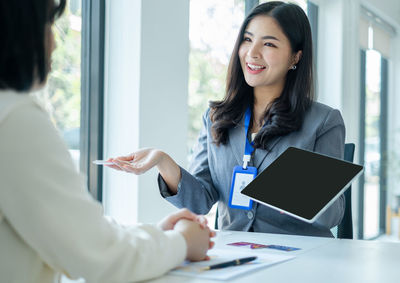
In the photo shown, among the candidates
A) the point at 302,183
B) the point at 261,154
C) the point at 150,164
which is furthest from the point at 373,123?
the point at 302,183

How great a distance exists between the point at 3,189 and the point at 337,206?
1184 mm

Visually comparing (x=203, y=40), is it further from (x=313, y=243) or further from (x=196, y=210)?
(x=313, y=243)

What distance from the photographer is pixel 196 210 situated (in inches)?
72.1

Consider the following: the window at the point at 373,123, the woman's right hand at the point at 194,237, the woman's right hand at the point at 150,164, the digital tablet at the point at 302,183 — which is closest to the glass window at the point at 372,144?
the window at the point at 373,123

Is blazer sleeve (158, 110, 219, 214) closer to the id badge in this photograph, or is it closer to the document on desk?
the id badge

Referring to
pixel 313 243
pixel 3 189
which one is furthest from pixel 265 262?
pixel 3 189

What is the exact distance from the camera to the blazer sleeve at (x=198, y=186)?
5.80ft

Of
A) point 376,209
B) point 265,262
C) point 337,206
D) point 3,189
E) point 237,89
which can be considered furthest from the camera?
point 376,209

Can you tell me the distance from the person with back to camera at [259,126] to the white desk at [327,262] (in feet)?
0.91

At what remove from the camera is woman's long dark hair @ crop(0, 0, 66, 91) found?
2.25ft

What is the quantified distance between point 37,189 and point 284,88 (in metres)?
1.47

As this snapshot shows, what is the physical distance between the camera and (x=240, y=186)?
5.80 ft

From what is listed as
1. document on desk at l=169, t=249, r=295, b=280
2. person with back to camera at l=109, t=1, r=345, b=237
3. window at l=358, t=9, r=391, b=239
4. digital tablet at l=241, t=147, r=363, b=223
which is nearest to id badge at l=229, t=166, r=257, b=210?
person with back to camera at l=109, t=1, r=345, b=237

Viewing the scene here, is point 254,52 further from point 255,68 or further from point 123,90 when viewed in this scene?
point 123,90
